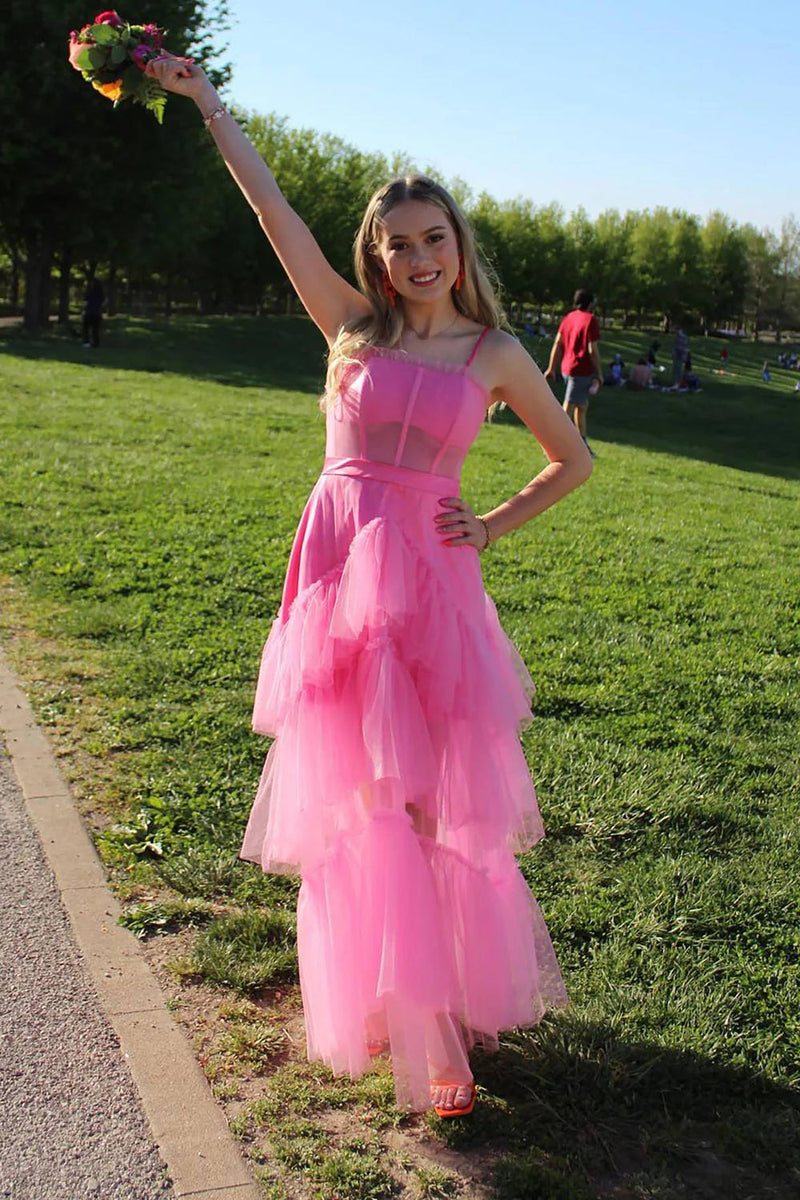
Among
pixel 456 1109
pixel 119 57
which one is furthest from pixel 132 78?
pixel 456 1109

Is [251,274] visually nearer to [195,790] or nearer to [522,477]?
[522,477]

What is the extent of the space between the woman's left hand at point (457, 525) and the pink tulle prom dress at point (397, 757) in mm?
24

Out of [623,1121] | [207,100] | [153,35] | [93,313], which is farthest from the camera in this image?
[93,313]

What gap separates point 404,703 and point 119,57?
2.03 m

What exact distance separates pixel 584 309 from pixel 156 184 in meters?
19.4

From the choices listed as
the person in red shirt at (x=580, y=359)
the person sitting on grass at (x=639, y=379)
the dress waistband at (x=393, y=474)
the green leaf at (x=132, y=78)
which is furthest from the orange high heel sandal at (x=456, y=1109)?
the person sitting on grass at (x=639, y=379)

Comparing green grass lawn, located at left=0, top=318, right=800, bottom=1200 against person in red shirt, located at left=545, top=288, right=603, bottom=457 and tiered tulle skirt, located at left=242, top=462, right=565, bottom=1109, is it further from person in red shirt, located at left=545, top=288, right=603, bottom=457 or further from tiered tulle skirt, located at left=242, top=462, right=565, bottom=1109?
person in red shirt, located at left=545, top=288, right=603, bottom=457

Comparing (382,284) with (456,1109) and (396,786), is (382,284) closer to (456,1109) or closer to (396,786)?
(396,786)

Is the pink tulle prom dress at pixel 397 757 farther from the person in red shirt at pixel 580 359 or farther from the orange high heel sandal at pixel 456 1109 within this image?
the person in red shirt at pixel 580 359

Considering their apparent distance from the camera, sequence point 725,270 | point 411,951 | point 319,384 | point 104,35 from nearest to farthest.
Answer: point 411,951 < point 104,35 < point 319,384 < point 725,270

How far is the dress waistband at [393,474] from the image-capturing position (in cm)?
299

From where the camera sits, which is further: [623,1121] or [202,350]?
[202,350]

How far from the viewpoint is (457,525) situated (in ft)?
9.89

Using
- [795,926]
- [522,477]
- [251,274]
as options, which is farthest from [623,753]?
[251,274]
